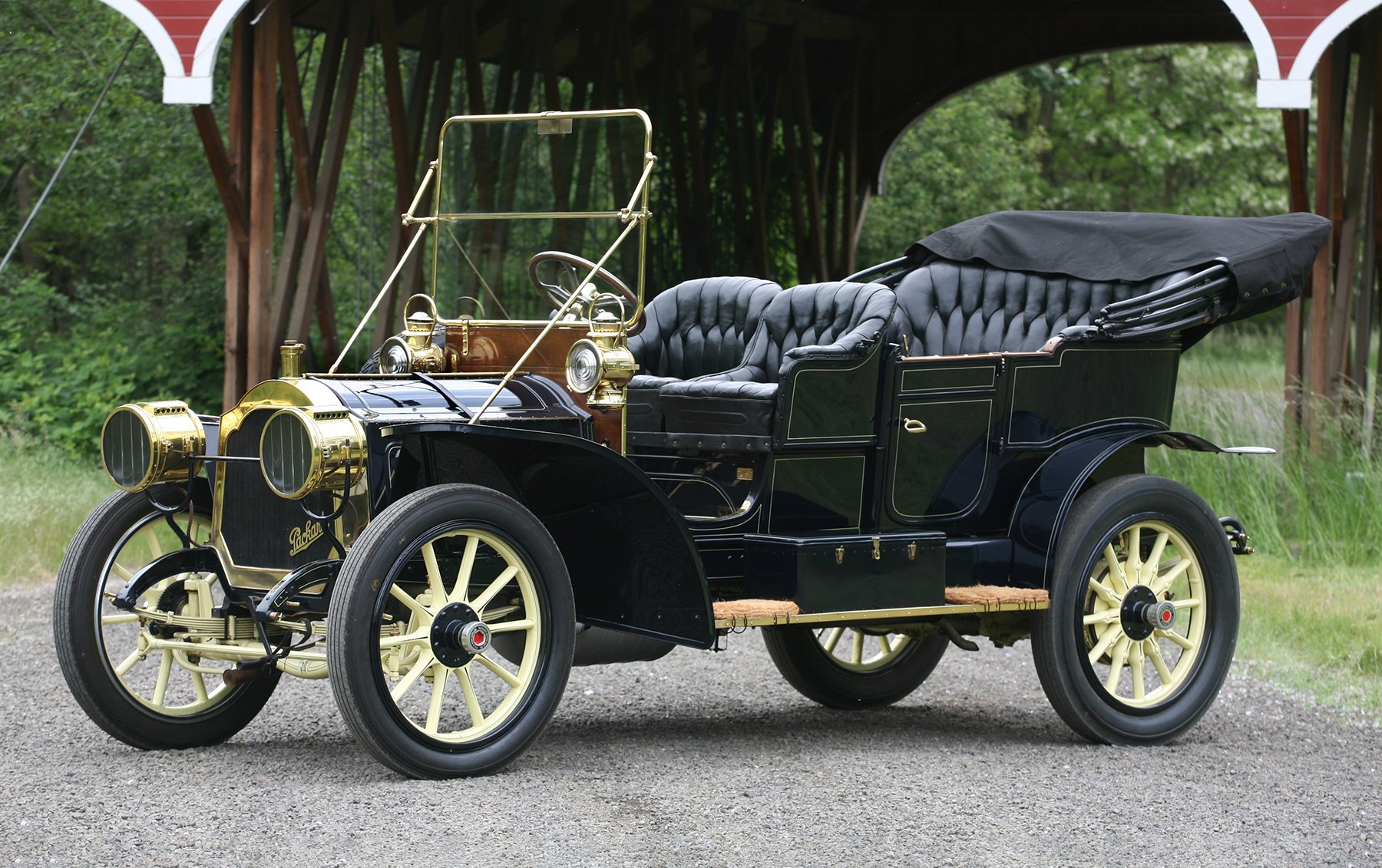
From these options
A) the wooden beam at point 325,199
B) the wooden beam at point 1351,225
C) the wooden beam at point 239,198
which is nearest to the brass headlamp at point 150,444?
the wooden beam at point 239,198

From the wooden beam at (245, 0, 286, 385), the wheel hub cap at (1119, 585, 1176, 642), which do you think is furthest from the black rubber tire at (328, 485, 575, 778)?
the wooden beam at (245, 0, 286, 385)

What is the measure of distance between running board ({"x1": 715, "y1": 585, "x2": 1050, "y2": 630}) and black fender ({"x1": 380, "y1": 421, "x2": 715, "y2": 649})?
0.10 m

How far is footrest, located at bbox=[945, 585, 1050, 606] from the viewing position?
5.32 m

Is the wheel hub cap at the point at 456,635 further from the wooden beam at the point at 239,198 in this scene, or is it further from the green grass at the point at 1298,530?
the wooden beam at the point at 239,198

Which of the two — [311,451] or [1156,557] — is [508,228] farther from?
[1156,557]

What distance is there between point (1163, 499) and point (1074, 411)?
41 cm

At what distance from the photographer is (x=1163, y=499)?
5.61 m

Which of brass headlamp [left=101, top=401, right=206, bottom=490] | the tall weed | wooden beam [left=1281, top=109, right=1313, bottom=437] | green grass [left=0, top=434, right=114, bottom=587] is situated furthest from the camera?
wooden beam [left=1281, top=109, right=1313, bottom=437]

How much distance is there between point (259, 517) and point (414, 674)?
79 centimetres

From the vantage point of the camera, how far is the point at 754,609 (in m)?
4.96

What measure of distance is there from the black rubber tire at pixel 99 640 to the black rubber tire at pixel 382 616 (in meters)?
0.78

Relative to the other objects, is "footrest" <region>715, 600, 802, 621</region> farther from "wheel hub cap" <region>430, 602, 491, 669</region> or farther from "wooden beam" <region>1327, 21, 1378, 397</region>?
"wooden beam" <region>1327, 21, 1378, 397</region>

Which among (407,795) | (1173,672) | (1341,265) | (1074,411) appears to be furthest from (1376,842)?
(1341,265)

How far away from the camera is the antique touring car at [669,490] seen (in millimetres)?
4594
